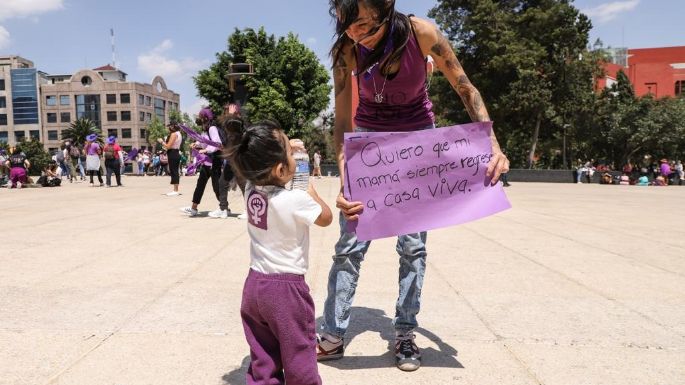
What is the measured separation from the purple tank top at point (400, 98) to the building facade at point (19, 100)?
318 ft

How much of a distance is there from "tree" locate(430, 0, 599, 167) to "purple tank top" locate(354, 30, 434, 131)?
2757cm

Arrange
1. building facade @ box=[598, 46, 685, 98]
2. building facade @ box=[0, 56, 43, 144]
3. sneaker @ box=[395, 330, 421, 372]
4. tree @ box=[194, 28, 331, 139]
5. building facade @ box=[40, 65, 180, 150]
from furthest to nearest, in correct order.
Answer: building facade @ box=[40, 65, 180, 150]
building facade @ box=[0, 56, 43, 144]
building facade @ box=[598, 46, 685, 98]
tree @ box=[194, 28, 331, 139]
sneaker @ box=[395, 330, 421, 372]

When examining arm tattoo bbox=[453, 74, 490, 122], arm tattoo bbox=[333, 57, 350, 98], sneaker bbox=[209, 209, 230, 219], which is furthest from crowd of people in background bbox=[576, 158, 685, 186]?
arm tattoo bbox=[333, 57, 350, 98]

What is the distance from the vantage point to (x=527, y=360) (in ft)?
8.05

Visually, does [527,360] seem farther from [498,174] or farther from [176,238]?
[176,238]

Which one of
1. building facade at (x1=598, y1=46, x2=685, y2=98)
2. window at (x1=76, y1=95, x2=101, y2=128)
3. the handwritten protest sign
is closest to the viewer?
the handwritten protest sign

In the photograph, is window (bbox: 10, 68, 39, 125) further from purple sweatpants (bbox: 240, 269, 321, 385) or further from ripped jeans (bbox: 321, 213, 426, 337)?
purple sweatpants (bbox: 240, 269, 321, 385)

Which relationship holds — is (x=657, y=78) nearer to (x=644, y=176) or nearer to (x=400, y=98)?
(x=644, y=176)

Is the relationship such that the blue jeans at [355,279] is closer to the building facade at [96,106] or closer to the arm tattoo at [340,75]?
the arm tattoo at [340,75]

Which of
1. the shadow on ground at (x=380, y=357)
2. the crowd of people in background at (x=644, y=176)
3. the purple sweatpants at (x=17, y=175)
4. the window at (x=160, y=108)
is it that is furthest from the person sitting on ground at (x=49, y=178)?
the window at (x=160, y=108)

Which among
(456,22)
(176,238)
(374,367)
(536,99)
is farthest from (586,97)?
(374,367)

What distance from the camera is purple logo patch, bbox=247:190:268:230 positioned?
193 cm

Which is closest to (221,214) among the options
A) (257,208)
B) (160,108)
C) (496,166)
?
(257,208)

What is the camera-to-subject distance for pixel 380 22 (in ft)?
7.19
